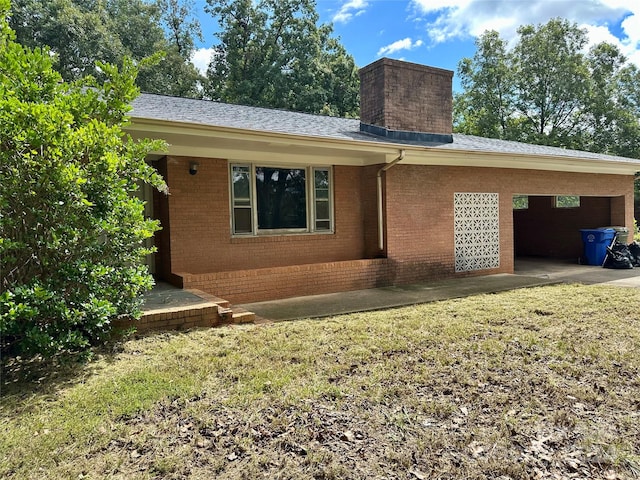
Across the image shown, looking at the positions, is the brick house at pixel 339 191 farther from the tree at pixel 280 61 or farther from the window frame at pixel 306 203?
the tree at pixel 280 61

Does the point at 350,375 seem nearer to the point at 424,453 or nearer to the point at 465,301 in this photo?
the point at 424,453

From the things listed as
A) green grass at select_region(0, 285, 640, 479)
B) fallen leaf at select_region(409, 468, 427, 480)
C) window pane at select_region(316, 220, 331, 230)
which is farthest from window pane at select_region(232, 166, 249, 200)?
fallen leaf at select_region(409, 468, 427, 480)

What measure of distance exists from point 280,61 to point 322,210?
21.0 metres

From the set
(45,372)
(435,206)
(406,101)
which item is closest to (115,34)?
(406,101)

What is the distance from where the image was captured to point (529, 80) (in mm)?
30469

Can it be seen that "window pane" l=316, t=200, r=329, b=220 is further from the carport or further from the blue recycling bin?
the carport

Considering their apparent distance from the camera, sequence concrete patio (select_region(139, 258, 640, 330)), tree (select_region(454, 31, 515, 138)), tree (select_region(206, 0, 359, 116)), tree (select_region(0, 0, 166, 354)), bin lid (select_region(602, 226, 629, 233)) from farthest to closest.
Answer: tree (select_region(454, 31, 515, 138)), tree (select_region(206, 0, 359, 116)), bin lid (select_region(602, 226, 629, 233)), concrete patio (select_region(139, 258, 640, 330)), tree (select_region(0, 0, 166, 354))

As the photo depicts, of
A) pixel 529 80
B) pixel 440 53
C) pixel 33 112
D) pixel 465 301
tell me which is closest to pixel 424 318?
pixel 465 301

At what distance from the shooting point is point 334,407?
11.3 feet

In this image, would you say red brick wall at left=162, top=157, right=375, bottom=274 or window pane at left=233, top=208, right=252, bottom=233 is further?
window pane at left=233, top=208, right=252, bottom=233

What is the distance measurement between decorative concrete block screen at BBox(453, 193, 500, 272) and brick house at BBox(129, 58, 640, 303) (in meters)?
0.03

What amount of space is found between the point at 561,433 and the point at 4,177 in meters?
5.05

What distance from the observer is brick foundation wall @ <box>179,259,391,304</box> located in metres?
7.36

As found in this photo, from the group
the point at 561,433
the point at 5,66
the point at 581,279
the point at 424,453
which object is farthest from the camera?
the point at 581,279
